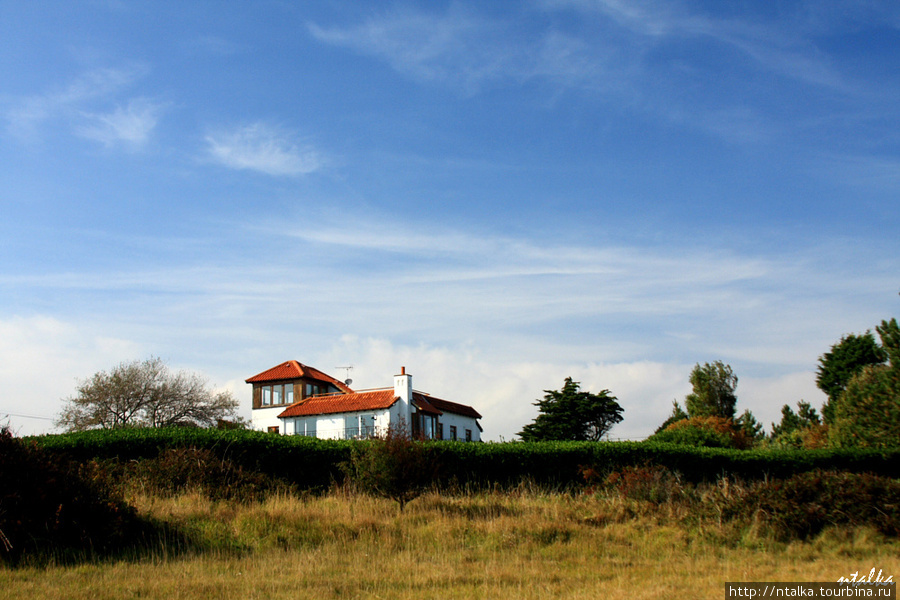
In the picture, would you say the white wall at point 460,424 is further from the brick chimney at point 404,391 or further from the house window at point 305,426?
the house window at point 305,426

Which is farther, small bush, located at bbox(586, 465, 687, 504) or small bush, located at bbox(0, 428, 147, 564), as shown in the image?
small bush, located at bbox(586, 465, 687, 504)

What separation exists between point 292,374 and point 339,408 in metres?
8.59

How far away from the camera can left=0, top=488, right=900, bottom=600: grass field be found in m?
8.70

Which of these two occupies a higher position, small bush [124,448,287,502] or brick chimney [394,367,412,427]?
brick chimney [394,367,412,427]

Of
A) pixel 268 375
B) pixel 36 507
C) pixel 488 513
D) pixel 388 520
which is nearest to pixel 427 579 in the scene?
pixel 388 520

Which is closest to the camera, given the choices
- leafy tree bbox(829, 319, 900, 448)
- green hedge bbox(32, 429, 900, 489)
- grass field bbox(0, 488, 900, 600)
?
grass field bbox(0, 488, 900, 600)

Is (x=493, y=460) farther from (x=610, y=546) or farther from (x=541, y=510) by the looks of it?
(x=610, y=546)

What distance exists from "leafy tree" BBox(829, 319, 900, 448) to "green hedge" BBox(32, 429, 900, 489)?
98.4 inches

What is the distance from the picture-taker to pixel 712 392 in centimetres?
4850

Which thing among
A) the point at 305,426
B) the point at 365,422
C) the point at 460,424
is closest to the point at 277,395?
the point at 305,426

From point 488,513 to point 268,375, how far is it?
4551 cm

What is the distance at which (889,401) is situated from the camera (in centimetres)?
2498

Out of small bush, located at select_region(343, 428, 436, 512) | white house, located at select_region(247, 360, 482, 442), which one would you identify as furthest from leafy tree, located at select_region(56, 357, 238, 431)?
small bush, located at select_region(343, 428, 436, 512)

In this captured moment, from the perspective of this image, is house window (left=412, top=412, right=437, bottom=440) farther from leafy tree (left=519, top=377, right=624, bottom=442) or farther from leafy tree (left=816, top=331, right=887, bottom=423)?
leafy tree (left=816, top=331, right=887, bottom=423)
